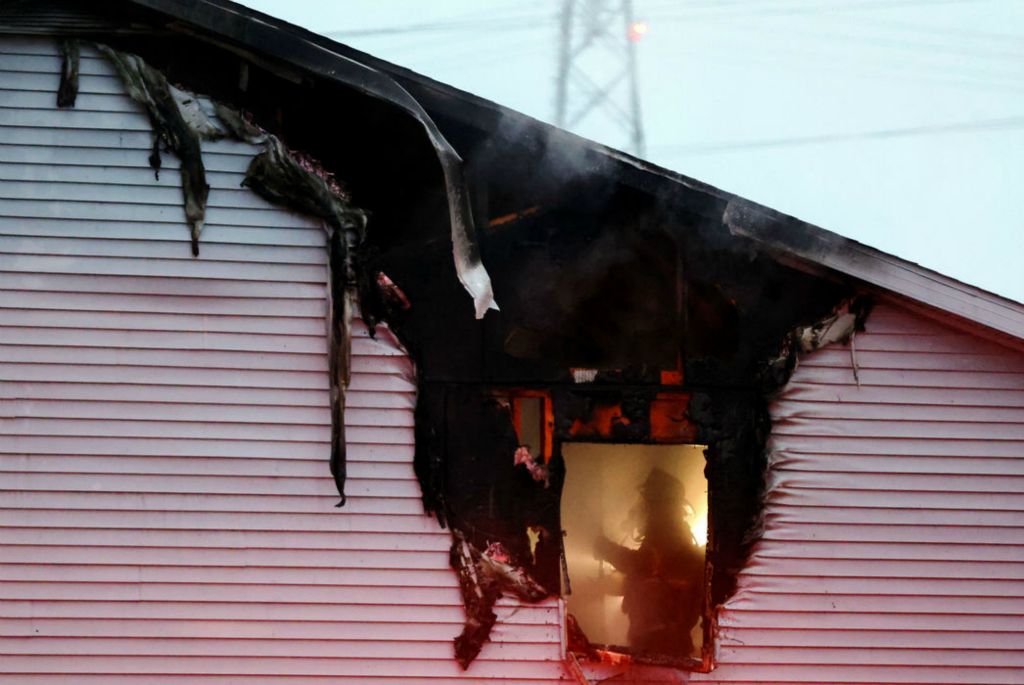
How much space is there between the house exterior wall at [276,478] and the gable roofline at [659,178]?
36 centimetres

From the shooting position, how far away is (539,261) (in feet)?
16.0

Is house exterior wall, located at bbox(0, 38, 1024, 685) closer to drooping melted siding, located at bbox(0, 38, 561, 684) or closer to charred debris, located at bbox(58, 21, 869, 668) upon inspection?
drooping melted siding, located at bbox(0, 38, 561, 684)

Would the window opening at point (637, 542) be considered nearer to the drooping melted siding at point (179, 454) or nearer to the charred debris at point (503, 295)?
the charred debris at point (503, 295)

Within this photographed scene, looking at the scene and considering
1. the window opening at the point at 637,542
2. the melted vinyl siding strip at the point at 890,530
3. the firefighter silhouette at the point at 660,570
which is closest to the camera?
the melted vinyl siding strip at the point at 890,530

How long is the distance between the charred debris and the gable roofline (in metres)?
0.10

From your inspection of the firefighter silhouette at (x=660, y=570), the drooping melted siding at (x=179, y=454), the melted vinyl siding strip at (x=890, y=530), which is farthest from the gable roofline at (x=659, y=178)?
the firefighter silhouette at (x=660, y=570)

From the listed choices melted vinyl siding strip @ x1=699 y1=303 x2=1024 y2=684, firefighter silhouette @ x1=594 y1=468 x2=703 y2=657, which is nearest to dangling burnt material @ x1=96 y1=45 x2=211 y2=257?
melted vinyl siding strip @ x1=699 y1=303 x2=1024 y2=684

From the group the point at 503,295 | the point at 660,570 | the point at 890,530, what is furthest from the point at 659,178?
the point at 660,570

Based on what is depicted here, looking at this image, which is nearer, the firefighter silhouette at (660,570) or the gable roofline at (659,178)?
the gable roofline at (659,178)

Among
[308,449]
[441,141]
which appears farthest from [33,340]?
[441,141]

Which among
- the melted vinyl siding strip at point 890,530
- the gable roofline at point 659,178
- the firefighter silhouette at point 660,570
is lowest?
the firefighter silhouette at point 660,570

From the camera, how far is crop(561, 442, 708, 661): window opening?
8.24 m

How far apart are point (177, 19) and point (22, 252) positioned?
6.34 feet

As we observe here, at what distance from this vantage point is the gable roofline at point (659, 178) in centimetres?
442
